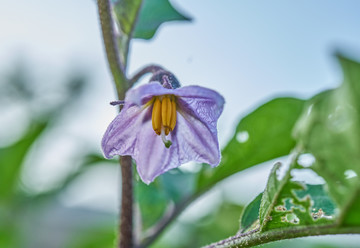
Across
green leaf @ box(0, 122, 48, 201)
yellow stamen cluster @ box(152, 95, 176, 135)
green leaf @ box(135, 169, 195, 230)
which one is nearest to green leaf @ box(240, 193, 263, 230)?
yellow stamen cluster @ box(152, 95, 176, 135)

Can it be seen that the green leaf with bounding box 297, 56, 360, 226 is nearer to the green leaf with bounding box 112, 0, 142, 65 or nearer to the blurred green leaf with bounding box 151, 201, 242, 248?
the green leaf with bounding box 112, 0, 142, 65

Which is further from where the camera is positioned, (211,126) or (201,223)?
(201,223)

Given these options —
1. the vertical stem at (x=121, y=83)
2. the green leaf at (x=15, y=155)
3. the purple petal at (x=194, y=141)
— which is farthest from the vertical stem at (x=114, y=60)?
the green leaf at (x=15, y=155)

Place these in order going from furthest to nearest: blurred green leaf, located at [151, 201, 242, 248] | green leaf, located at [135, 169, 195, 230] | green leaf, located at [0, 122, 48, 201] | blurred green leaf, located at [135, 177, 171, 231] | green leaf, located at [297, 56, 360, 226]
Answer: blurred green leaf, located at [151, 201, 242, 248] < green leaf, located at [0, 122, 48, 201] < blurred green leaf, located at [135, 177, 171, 231] < green leaf, located at [135, 169, 195, 230] < green leaf, located at [297, 56, 360, 226]

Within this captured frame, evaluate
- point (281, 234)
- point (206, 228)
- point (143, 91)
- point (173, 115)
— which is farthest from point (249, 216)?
point (206, 228)

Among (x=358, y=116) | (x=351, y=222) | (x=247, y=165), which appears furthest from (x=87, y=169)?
(x=358, y=116)

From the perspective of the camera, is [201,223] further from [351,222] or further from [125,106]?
[351,222]
